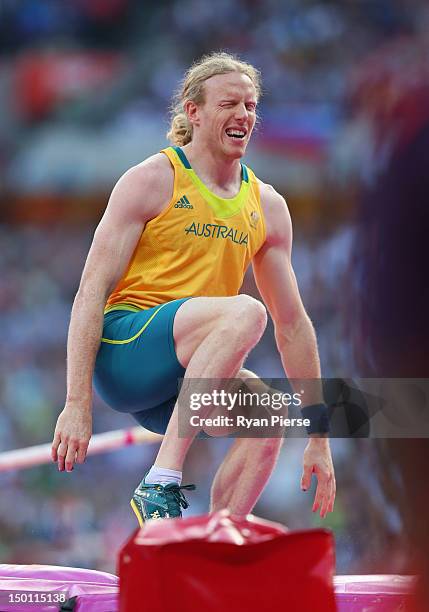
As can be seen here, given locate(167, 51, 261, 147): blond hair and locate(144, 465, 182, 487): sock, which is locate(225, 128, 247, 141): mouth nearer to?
locate(167, 51, 261, 147): blond hair

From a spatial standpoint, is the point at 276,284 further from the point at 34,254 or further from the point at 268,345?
the point at 34,254

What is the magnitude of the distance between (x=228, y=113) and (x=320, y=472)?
93 cm

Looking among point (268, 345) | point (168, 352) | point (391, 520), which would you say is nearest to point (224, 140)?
point (168, 352)

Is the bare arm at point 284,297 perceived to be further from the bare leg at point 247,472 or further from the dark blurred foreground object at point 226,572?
the dark blurred foreground object at point 226,572

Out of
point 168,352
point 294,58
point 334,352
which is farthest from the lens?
point 294,58

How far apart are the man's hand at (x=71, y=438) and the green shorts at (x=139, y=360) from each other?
174 millimetres

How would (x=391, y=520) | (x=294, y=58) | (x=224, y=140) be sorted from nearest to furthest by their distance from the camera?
(x=224, y=140) → (x=391, y=520) → (x=294, y=58)

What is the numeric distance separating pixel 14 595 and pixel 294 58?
3737 millimetres

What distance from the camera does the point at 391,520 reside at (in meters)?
3.95

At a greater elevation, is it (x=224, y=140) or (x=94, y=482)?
(x=224, y=140)

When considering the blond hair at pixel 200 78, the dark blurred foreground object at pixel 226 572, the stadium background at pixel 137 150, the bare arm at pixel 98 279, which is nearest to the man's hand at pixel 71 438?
the bare arm at pixel 98 279

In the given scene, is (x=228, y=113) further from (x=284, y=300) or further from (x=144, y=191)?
(x=284, y=300)

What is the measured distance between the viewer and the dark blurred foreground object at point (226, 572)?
1.28 meters

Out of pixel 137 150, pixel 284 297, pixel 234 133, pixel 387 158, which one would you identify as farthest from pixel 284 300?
pixel 137 150
